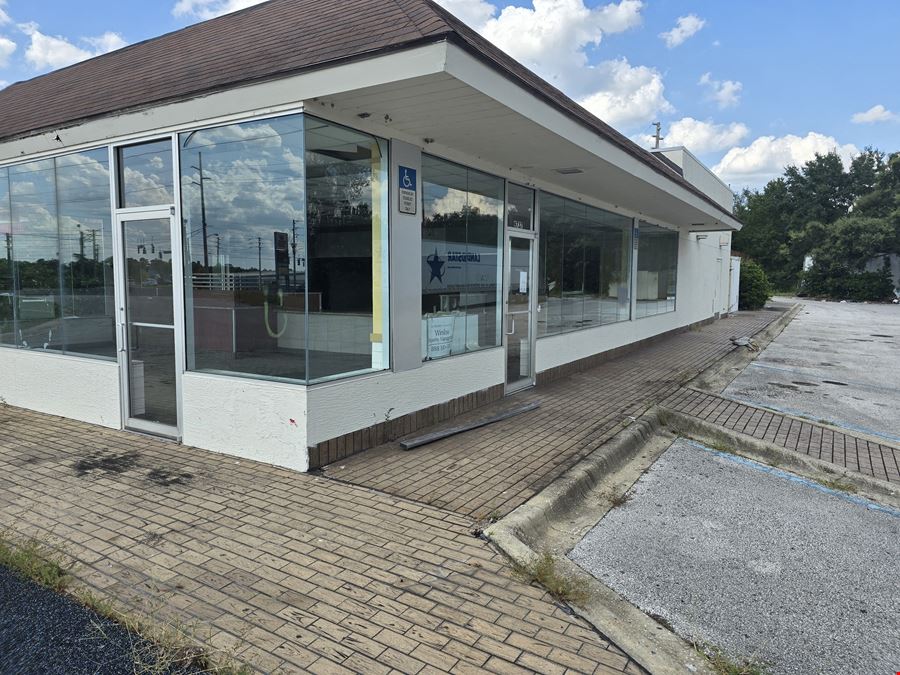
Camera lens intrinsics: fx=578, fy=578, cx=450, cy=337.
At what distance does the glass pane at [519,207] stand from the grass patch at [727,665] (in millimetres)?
5837

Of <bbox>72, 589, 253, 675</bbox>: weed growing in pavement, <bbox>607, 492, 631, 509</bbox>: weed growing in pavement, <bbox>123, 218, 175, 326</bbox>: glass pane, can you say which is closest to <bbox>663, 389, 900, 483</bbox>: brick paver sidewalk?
<bbox>607, 492, 631, 509</bbox>: weed growing in pavement

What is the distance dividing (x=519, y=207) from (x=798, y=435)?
4488 mm

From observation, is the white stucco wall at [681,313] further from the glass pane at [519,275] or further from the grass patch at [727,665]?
the grass patch at [727,665]

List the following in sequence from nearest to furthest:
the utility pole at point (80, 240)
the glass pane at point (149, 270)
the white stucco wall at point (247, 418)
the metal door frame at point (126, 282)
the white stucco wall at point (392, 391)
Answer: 1. the white stucco wall at point (247, 418)
2. the white stucco wall at point (392, 391)
3. the metal door frame at point (126, 282)
4. the glass pane at point (149, 270)
5. the utility pole at point (80, 240)

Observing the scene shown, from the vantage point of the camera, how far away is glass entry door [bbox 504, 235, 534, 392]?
7953 millimetres

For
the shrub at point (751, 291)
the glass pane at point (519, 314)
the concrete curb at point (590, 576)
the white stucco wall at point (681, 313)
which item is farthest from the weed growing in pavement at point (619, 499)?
the shrub at point (751, 291)

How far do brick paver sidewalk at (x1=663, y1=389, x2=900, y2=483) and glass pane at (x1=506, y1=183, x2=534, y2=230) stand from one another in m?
3.17

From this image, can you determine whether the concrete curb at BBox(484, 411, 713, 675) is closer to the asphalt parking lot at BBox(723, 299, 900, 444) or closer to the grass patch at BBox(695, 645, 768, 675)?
the grass patch at BBox(695, 645, 768, 675)

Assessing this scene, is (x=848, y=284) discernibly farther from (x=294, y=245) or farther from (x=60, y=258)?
(x=60, y=258)

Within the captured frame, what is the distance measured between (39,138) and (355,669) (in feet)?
22.2

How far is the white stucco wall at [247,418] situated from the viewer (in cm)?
489

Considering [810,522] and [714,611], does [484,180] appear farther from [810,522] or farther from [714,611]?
[714,611]

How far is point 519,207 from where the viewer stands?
809 centimetres

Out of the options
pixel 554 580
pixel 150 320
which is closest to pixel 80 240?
pixel 150 320
